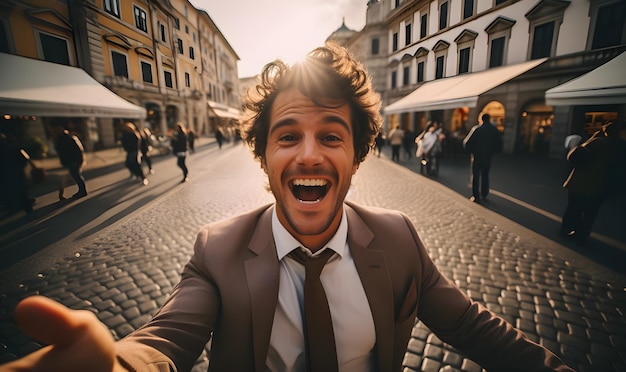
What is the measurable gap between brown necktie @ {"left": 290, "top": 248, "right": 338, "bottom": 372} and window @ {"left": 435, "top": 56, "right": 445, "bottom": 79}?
2.38 meters

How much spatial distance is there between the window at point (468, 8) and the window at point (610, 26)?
78 cm

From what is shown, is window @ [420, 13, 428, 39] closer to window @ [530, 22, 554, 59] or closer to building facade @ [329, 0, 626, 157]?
building facade @ [329, 0, 626, 157]

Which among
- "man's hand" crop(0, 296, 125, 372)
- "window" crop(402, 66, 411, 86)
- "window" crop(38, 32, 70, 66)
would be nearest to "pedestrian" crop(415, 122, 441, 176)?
"window" crop(402, 66, 411, 86)

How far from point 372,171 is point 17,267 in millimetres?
9785

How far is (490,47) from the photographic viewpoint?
2.30m

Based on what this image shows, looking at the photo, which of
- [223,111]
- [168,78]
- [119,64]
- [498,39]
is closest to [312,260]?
[168,78]

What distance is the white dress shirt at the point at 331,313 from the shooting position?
1.31m

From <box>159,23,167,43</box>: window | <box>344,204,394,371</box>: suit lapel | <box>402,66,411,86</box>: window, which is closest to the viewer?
<box>344,204,394,371</box>: suit lapel

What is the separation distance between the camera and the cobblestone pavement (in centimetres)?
240

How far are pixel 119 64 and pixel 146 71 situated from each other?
0.14m

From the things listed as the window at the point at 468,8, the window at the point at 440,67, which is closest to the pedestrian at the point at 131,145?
the window at the point at 440,67

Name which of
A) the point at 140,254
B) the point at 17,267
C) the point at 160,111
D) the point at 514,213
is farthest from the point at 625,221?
the point at 17,267

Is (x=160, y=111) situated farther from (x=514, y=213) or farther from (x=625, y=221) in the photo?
(x=625, y=221)

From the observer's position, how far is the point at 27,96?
4.43 ft
